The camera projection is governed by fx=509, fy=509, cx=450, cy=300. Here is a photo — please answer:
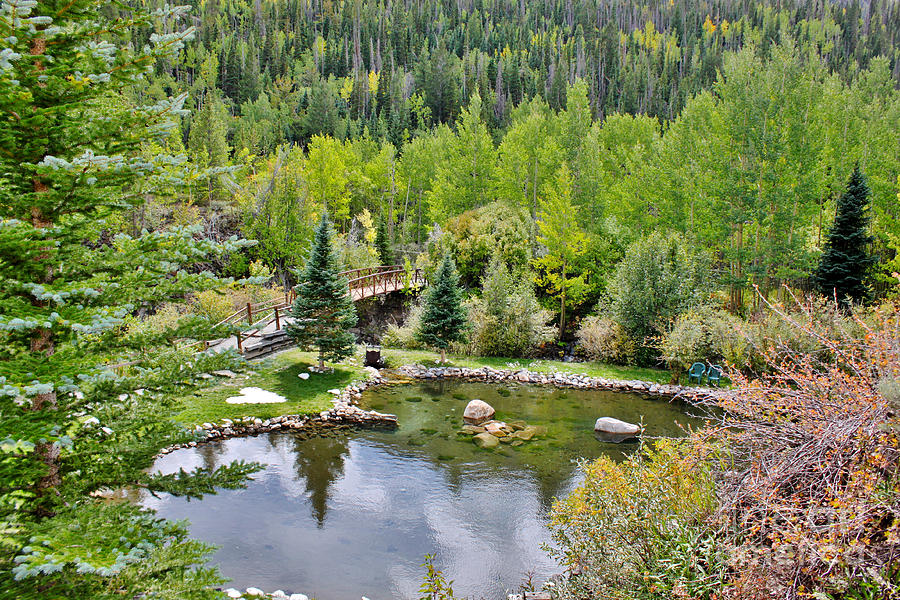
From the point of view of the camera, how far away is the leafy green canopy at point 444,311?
20.1m

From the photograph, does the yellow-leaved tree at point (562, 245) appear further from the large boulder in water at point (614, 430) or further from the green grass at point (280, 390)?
the large boulder in water at point (614, 430)

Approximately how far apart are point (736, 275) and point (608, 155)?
43.1 ft

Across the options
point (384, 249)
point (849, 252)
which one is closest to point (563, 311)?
point (849, 252)

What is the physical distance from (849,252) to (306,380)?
22.2m

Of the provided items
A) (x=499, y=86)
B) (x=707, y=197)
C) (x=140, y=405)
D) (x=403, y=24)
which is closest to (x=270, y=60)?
(x=403, y=24)

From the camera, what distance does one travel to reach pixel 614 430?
1414 centimetres

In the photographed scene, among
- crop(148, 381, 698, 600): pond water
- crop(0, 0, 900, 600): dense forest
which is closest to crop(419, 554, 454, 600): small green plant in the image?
crop(0, 0, 900, 600): dense forest

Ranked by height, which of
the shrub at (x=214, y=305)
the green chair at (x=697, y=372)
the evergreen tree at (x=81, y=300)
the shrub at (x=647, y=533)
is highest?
the evergreen tree at (x=81, y=300)

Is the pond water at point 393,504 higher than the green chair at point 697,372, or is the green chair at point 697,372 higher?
the pond water at point 393,504

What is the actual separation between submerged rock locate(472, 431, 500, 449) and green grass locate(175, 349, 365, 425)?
180 inches

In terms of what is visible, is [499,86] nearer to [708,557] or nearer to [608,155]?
[608,155]

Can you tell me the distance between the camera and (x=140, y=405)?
15.0 ft

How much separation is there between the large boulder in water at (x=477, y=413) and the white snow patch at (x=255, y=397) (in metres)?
5.46

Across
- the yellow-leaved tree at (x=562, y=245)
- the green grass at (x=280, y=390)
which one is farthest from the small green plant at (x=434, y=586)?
the yellow-leaved tree at (x=562, y=245)
